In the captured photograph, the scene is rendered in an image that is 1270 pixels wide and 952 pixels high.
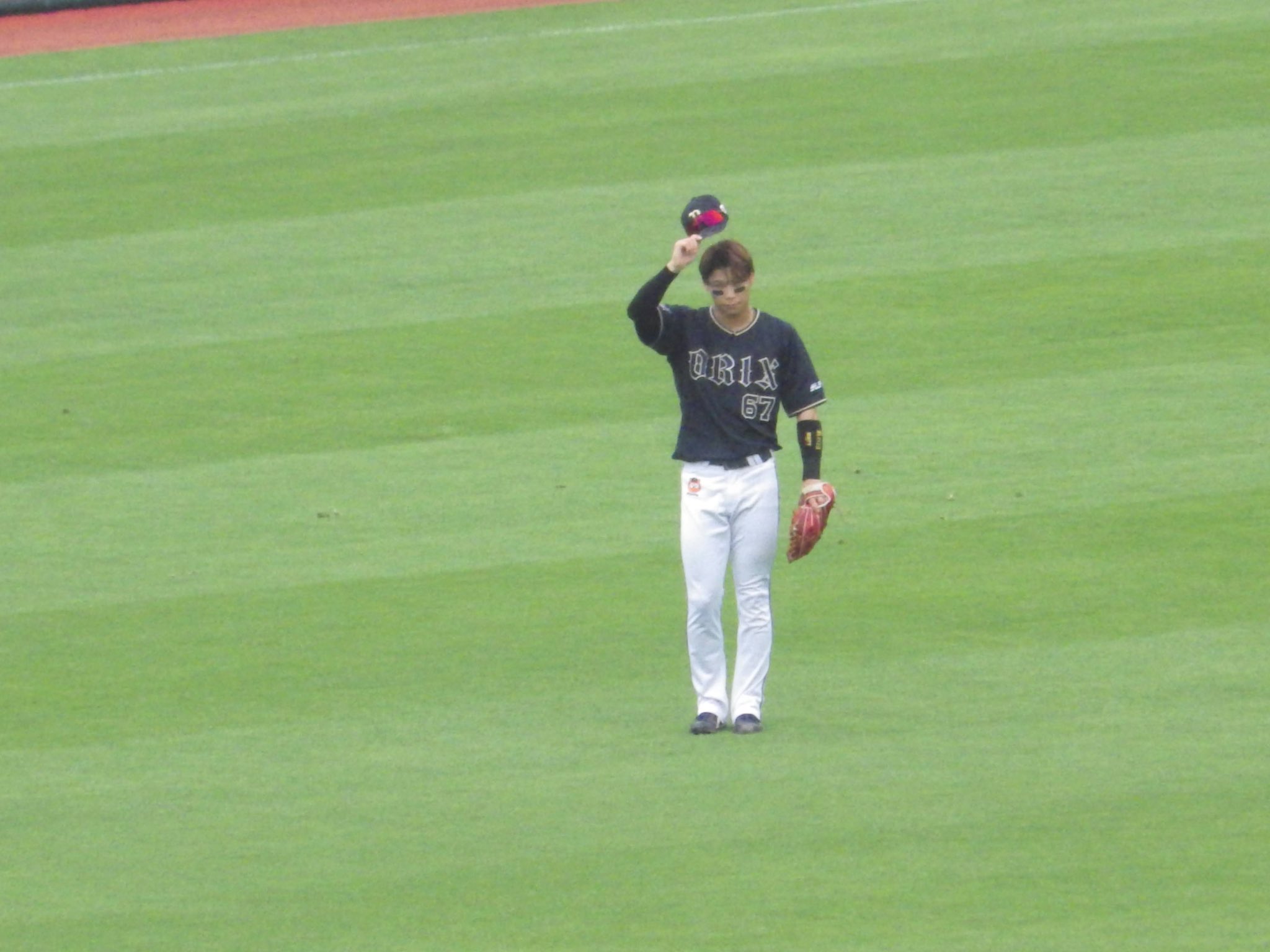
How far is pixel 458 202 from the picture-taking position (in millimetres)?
14812

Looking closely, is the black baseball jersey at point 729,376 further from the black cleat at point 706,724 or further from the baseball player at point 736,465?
the black cleat at point 706,724

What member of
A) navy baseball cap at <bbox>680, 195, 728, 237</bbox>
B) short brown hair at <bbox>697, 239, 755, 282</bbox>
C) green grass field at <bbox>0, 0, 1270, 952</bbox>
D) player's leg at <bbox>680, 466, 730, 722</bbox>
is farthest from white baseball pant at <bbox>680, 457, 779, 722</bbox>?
navy baseball cap at <bbox>680, 195, 728, 237</bbox>

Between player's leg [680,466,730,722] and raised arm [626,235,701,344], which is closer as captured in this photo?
raised arm [626,235,701,344]

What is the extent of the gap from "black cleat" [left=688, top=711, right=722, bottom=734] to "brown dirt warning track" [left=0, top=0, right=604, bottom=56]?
1369 cm

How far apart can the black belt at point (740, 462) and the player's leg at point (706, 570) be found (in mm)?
24

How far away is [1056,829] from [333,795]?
7.87 ft

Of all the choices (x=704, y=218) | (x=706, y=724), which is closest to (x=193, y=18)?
(x=704, y=218)

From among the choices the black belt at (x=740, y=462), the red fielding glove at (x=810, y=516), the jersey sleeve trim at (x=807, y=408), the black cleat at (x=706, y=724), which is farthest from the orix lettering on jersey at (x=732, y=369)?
the black cleat at (x=706, y=724)

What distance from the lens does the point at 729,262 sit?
23.4 ft

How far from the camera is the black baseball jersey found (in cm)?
731

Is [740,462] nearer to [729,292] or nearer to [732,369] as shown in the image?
[732,369]

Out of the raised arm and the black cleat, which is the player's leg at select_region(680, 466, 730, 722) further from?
the raised arm

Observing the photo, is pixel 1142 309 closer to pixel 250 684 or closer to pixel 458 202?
pixel 458 202

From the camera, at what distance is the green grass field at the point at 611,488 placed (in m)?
6.41
